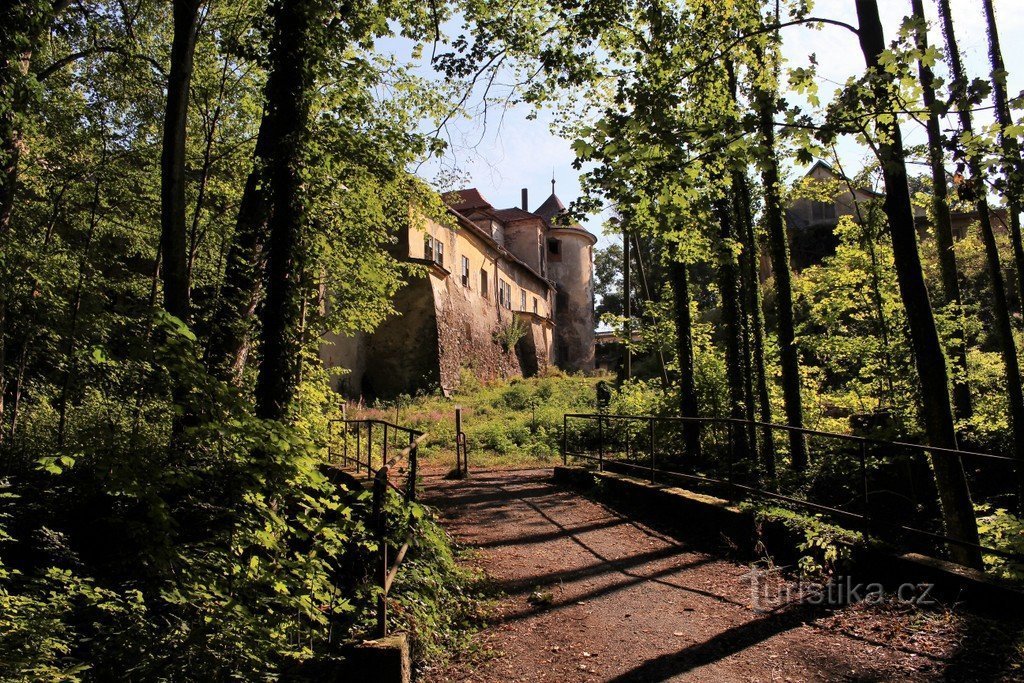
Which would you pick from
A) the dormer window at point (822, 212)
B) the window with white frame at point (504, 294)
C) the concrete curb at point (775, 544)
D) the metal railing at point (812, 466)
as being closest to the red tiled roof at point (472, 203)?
the window with white frame at point (504, 294)

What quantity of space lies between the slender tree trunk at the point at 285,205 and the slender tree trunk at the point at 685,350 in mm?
7309

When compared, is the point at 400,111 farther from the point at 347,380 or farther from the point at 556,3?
the point at 347,380

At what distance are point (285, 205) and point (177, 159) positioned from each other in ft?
9.88

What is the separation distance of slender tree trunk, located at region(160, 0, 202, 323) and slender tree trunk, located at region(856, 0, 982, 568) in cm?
911

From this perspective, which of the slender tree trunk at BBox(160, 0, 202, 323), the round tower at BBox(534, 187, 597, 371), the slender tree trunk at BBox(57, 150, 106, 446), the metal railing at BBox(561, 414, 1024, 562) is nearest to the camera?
the slender tree trunk at BBox(160, 0, 202, 323)

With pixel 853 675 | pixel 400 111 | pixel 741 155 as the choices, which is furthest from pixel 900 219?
pixel 400 111

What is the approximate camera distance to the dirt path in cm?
436

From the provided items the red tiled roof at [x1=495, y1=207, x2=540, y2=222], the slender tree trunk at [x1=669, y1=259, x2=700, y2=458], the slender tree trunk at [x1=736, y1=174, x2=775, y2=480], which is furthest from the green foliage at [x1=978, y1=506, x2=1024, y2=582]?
the red tiled roof at [x1=495, y1=207, x2=540, y2=222]

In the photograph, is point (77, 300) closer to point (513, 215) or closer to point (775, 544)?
point (775, 544)

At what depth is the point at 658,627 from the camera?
526 cm

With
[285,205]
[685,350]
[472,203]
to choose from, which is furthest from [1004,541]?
[472,203]

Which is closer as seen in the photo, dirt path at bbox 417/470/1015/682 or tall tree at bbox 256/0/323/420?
dirt path at bbox 417/470/1015/682

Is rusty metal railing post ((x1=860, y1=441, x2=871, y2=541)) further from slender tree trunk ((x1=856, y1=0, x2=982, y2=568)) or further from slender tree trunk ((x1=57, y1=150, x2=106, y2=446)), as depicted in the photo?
slender tree trunk ((x1=57, y1=150, x2=106, y2=446))

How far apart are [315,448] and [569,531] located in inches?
205
